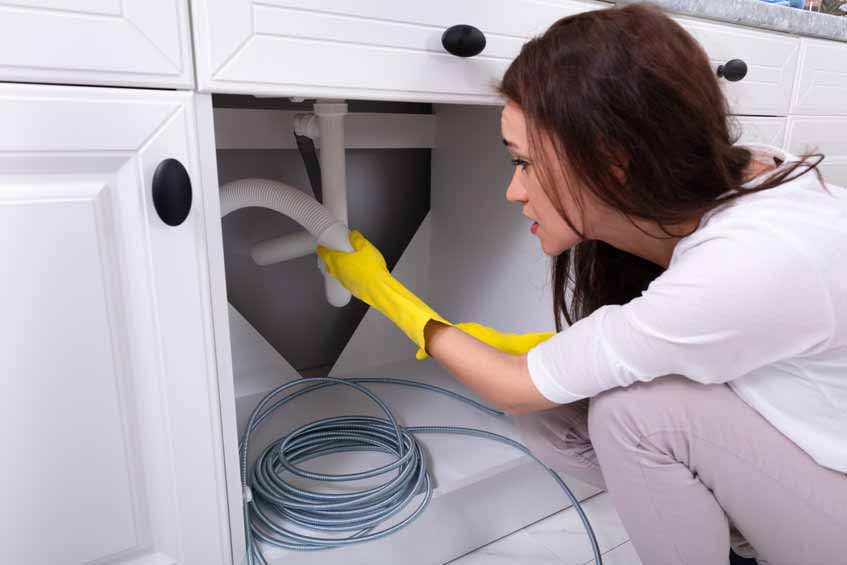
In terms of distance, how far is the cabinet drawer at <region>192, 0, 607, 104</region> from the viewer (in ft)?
1.68

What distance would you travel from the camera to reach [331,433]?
956mm

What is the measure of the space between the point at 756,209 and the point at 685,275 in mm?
94

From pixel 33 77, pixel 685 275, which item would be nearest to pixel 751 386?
pixel 685 275

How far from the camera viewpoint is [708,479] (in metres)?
0.60

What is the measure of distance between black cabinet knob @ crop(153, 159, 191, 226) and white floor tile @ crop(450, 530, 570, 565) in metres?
0.69

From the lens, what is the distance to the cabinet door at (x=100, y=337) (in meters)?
0.47

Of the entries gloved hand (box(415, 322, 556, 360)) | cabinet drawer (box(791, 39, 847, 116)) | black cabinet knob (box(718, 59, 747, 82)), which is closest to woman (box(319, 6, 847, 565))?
gloved hand (box(415, 322, 556, 360))

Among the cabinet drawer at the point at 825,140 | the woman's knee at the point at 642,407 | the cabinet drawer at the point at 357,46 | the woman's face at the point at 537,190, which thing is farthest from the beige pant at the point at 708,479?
the cabinet drawer at the point at 825,140

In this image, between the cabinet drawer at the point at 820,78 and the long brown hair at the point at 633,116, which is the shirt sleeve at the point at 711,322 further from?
the cabinet drawer at the point at 820,78

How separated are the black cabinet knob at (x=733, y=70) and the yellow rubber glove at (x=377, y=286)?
59 cm

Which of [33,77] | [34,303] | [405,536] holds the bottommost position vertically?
[405,536]

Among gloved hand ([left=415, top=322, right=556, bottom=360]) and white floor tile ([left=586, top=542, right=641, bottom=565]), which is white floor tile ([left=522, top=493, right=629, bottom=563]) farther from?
gloved hand ([left=415, top=322, right=556, bottom=360])

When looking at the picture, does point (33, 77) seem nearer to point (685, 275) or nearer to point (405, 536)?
point (685, 275)

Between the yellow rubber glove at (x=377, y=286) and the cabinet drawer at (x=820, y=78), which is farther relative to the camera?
the cabinet drawer at (x=820, y=78)
